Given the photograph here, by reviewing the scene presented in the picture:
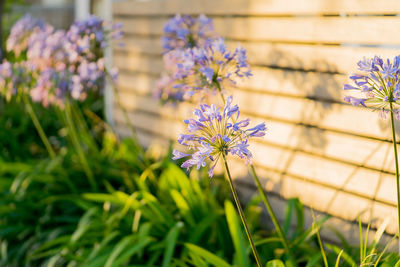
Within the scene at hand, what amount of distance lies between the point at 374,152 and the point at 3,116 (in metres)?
4.01

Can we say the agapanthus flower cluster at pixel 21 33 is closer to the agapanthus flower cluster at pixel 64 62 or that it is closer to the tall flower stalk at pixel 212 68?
the agapanthus flower cluster at pixel 64 62

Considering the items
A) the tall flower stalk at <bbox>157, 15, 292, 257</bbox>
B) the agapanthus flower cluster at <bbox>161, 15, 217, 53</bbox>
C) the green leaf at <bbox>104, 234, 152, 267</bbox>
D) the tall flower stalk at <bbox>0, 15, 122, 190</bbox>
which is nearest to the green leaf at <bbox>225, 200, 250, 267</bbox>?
the tall flower stalk at <bbox>157, 15, 292, 257</bbox>

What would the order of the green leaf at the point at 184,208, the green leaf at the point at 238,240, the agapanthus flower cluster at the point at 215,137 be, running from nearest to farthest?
the agapanthus flower cluster at the point at 215,137 → the green leaf at the point at 238,240 → the green leaf at the point at 184,208

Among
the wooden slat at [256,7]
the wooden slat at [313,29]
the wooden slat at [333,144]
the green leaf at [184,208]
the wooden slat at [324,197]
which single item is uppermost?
the wooden slat at [256,7]

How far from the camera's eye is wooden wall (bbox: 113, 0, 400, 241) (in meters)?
2.28

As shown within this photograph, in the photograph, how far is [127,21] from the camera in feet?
13.5

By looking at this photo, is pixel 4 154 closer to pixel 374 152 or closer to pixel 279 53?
pixel 279 53

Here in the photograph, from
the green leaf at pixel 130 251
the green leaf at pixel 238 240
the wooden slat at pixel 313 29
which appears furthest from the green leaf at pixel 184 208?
the wooden slat at pixel 313 29

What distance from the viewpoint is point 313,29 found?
8.33 feet

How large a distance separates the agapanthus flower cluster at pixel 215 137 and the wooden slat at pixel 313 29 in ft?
3.72

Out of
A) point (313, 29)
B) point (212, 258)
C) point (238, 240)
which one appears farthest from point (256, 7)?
point (212, 258)

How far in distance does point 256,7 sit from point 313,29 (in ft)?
1.61

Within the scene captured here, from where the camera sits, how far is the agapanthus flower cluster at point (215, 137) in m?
1.39

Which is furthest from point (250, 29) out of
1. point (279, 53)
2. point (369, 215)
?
point (369, 215)
